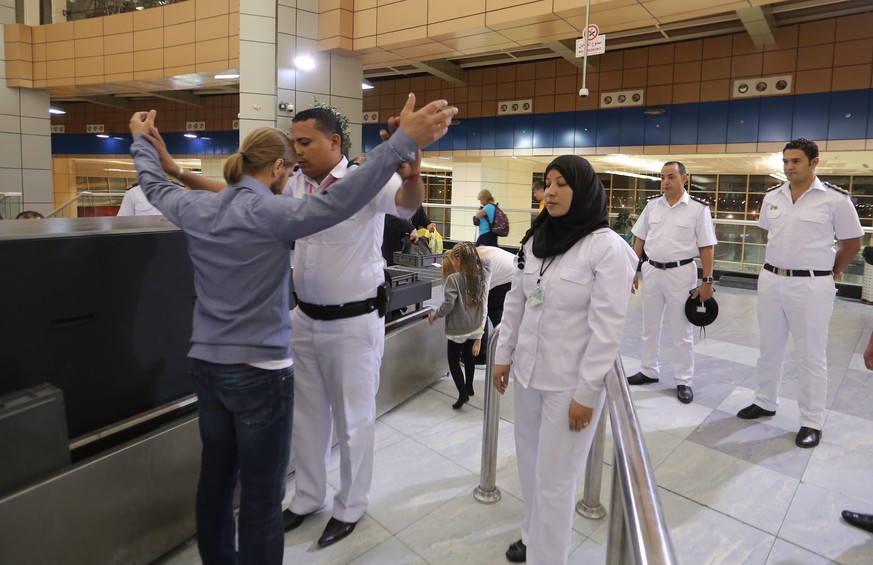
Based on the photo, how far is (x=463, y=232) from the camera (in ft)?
36.4

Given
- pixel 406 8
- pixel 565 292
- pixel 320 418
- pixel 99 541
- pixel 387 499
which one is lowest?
pixel 387 499

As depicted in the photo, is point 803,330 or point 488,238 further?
point 488,238

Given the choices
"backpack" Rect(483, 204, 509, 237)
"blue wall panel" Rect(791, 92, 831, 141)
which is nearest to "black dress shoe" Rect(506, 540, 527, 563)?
"backpack" Rect(483, 204, 509, 237)

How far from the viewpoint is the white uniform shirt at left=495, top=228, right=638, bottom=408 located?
1.63 m

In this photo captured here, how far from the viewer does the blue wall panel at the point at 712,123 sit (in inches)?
367

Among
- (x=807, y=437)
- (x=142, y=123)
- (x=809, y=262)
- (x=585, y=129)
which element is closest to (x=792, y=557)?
(x=807, y=437)

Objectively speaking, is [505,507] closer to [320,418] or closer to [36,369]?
[320,418]

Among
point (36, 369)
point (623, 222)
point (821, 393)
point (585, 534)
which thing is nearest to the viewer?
point (36, 369)

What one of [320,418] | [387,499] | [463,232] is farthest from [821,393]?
[463,232]

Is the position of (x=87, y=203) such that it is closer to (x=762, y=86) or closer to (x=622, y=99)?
(x=622, y=99)

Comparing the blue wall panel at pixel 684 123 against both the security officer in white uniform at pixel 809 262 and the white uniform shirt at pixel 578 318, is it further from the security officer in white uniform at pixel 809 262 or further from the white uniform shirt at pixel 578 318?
the white uniform shirt at pixel 578 318

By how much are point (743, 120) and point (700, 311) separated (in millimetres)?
7148

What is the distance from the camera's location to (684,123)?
9719mm

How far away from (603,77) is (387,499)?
10.3 m
